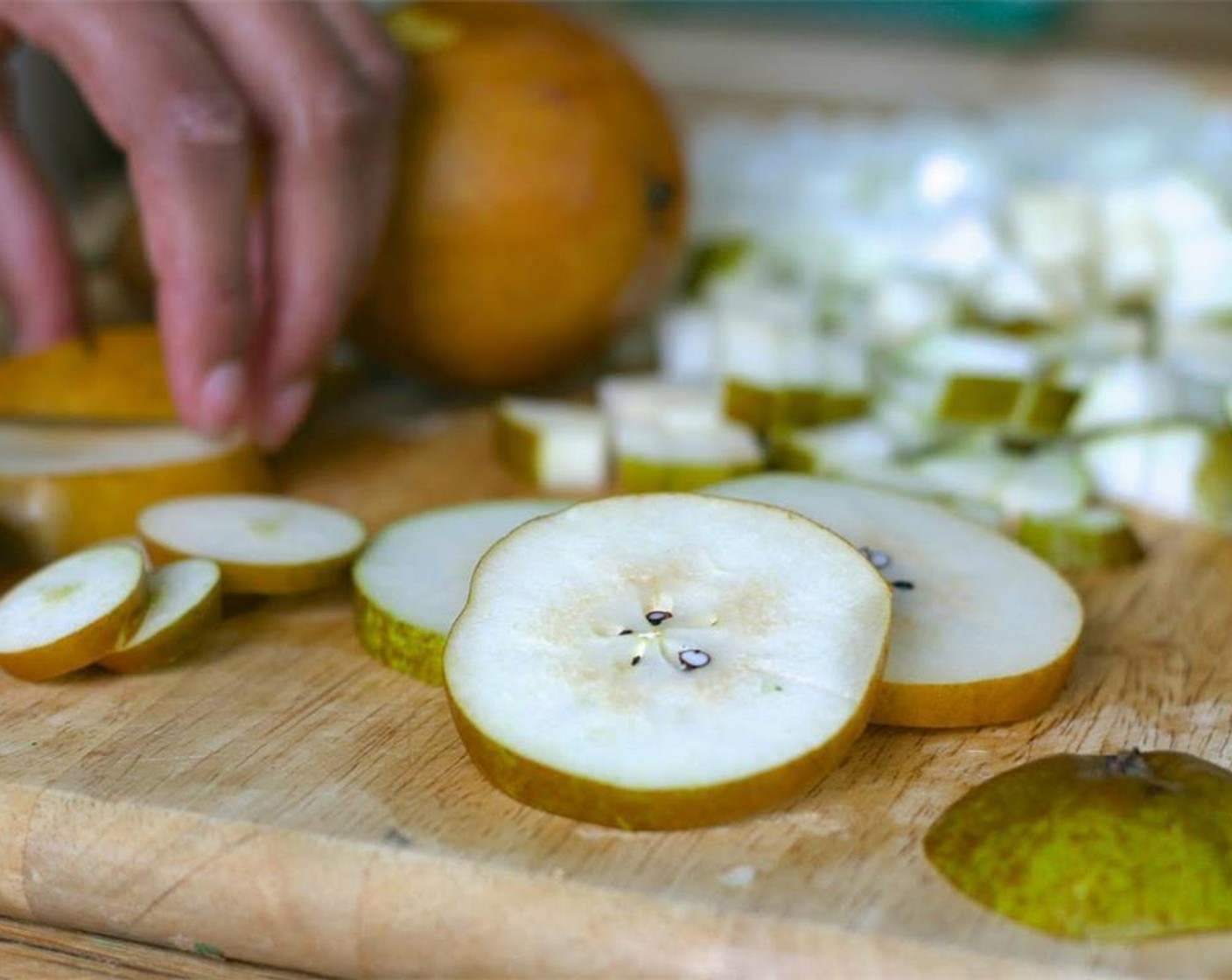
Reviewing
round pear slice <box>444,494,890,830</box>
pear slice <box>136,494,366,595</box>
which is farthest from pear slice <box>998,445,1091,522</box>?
pear slice <box>136,494,366,595</box>

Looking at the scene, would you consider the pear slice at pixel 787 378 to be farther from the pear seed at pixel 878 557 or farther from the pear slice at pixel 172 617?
the pear slice at pixel 172 617

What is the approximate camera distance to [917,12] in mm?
4555

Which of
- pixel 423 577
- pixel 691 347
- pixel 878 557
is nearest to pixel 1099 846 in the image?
pixel 878 557

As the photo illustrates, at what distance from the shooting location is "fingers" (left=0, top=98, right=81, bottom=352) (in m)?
2.06

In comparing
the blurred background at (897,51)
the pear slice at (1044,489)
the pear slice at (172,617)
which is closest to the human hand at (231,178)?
the pear slice at (172,617)

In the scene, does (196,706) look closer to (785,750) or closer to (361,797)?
(361,797)

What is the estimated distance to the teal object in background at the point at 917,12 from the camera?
4.41m

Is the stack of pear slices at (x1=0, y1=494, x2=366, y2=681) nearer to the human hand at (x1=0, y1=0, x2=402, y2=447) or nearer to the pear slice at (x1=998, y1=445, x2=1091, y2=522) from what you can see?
the human hand at (x1=0, y1=0, x2=402, y2=447)

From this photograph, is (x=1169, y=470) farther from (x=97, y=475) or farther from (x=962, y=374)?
(x=97, y=475)

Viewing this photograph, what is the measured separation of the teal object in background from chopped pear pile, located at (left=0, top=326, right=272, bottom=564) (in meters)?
2.98

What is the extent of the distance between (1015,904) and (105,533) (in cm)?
117

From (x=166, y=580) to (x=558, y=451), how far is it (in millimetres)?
677

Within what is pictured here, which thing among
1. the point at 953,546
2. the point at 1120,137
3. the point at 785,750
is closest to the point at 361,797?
the point at 785,750

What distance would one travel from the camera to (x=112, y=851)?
128 centimetres
